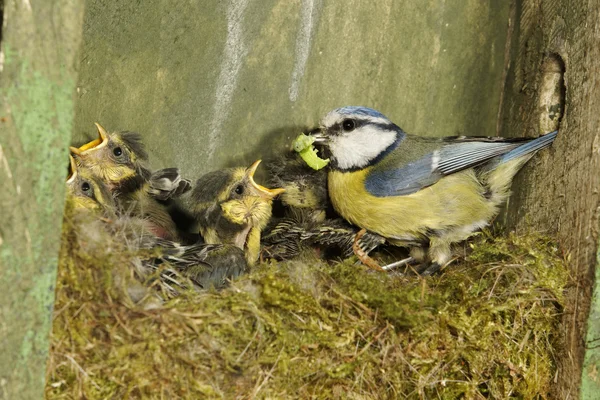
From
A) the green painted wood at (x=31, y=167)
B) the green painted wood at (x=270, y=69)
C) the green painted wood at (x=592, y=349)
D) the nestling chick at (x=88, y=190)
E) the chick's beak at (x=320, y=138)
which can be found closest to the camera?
the green painted wood at (x=31, y=167)

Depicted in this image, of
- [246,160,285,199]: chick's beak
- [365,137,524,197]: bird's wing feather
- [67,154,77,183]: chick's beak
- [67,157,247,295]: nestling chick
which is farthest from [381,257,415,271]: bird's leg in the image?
[67,154,77,183]: chick's beak

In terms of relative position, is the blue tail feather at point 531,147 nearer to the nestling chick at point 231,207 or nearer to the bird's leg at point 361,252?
the bird's leg at point 361,252

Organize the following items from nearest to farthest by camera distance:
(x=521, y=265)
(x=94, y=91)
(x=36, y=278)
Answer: (x=36, y=278)
(x=521, y=265)
(x=94, y=91)

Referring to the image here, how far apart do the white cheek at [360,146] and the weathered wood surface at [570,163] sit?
491mm

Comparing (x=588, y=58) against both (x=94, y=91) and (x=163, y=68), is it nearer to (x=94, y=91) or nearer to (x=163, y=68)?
(x=163, y=68)

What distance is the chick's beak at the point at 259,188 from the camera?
2661 millimetres

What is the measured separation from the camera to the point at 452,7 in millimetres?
3059

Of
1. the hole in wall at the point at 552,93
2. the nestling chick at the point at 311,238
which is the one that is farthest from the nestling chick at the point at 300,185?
the hole in wall at the point at 552,93

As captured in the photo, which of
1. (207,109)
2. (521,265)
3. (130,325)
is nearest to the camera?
(130,325)

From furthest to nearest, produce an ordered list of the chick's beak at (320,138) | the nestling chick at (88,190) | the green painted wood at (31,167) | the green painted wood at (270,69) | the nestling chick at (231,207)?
1. the chick's beak at (320,138)
2. the nestling chick at (231,207)
3. the green painted wood at (270,69)
4. the nestling chick at (88,190)
5. the green painted wood at (31,167)

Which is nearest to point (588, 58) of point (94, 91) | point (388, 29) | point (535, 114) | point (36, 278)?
point (535, 114)

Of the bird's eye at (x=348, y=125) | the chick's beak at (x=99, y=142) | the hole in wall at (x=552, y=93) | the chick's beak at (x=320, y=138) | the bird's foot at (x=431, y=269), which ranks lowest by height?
the bird's foot at (x=431, y=269)

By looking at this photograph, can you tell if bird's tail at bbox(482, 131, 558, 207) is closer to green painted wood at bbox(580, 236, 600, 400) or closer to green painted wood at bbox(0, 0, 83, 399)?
green painted wood at bbox(580, 236, 600, 400)

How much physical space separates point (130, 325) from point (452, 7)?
75.2 inches
